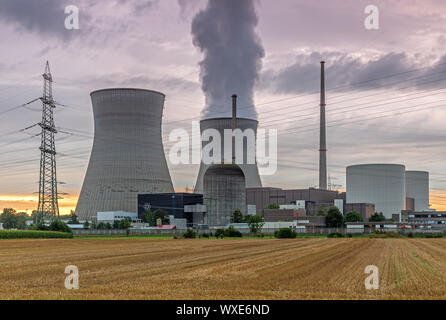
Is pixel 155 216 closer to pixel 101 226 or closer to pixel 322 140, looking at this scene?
pixel 101 226

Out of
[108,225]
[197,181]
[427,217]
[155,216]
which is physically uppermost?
[197,181]

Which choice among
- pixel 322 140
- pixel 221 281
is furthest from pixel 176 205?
pixel 221 281

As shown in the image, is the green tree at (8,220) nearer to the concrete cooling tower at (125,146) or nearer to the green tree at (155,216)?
the green tree at (155,216)

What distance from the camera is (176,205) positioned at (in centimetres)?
10375

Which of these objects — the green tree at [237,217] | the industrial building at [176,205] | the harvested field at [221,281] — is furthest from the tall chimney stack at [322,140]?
the harvested field at [221,281]

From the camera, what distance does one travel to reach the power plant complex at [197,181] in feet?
248

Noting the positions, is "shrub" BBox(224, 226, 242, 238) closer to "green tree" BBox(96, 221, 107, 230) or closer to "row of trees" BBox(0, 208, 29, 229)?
"green tree" BBox(96, 221, 107, 230)

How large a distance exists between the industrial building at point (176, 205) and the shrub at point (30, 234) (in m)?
37.1

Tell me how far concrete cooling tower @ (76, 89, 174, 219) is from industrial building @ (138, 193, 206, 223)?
58.7 feet

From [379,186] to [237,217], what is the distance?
46120 mm

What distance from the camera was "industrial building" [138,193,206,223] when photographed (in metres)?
101

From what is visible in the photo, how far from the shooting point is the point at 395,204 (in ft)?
414

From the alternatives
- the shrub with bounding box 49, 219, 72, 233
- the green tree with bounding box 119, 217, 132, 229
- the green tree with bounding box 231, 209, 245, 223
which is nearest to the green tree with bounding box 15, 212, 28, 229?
the green tree with bounding box 119, 217, 132, 229
